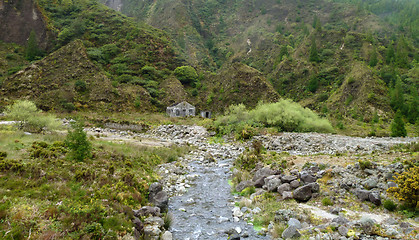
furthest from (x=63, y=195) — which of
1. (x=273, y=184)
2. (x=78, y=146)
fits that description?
(x=273, y=184)

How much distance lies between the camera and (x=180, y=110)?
5706cm

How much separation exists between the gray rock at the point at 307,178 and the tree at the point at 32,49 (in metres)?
75.0

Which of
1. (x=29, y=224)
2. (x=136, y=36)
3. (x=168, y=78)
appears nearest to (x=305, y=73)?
(x=168, y=78)

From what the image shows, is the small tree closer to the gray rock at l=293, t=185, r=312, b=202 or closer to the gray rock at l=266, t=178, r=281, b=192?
the gray rock at l=266, t=178, r=281, b=192

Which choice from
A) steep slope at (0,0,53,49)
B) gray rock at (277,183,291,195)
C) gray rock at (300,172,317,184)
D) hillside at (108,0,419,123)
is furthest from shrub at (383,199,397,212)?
steep slope at (0,0,53,49)

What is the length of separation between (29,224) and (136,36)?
251 ft

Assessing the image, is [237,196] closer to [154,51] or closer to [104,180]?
[104,180]

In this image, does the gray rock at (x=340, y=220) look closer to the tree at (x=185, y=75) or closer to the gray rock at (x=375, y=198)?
the gray rock at (x=375, y=198)

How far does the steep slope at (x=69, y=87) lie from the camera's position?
48.2 metres

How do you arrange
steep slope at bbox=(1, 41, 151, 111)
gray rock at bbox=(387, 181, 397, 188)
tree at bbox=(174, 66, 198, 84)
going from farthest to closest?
tree at bbox=(174, 66, 198, 84) < steep slope at bbox=(1, 41, 151, 111) < gray rock at bbox=(387, 181, 397, 188)

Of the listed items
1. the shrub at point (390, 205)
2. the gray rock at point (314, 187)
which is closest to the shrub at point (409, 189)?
the shrub at point (390, 205)

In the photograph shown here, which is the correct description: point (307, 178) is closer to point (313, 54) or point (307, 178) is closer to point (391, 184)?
point (391, 184)

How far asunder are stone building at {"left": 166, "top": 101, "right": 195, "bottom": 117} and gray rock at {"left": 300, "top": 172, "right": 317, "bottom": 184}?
45.7m

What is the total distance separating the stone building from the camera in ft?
187
